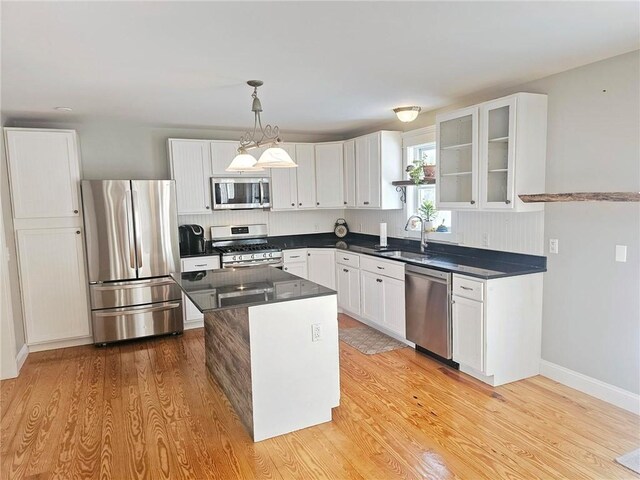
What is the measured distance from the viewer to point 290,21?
7.18ft

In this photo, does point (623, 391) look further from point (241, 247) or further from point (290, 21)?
point (241, 247)

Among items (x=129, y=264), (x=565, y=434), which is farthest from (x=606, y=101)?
(x=129, y=264)

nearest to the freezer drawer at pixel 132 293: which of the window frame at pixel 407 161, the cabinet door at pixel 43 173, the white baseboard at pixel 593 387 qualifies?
the cabinet door at pixel 43 173

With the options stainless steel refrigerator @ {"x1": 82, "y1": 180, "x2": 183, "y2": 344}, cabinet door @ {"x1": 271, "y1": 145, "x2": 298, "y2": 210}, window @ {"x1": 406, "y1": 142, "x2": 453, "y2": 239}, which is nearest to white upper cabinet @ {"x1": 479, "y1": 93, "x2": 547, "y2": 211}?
window @ {"x1": 406, "y1": 142, "x2": 453, "y2": 239}

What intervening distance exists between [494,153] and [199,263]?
11.3ft

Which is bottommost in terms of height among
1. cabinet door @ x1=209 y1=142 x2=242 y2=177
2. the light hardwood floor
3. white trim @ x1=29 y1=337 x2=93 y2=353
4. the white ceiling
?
the light hardwood floor

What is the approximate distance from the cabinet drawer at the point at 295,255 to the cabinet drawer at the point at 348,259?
17.8 inches

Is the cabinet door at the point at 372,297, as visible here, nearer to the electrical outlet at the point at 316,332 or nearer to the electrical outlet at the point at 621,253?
the electrical outlet at the point at 316,332

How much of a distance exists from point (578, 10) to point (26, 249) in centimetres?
499

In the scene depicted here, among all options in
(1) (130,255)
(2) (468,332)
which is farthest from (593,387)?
(1) (130,255)

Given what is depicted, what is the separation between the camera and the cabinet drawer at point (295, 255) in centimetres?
544

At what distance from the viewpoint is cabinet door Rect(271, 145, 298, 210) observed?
5633mm

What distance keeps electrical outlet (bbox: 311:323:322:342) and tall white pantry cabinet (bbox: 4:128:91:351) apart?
9.97 ft

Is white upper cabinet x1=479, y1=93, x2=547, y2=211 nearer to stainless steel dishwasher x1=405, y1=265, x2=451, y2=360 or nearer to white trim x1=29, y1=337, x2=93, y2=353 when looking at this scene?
stainless steel dishwasher x1=405, y1=265, x2=451, y2=360
